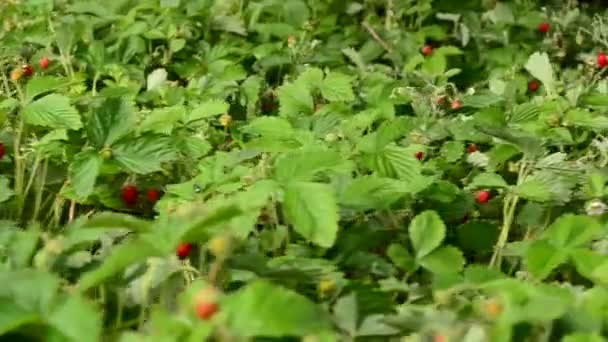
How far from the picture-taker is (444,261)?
153 cm

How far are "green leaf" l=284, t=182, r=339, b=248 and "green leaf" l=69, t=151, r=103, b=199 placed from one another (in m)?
0.39

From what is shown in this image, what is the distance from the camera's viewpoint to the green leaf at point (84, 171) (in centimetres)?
170

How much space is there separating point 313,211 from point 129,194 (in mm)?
514

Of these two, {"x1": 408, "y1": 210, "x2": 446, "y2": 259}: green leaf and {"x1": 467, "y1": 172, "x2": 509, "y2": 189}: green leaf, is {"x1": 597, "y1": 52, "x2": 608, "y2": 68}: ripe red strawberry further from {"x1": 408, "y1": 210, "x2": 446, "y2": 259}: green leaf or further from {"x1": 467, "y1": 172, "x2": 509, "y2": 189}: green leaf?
{"x1": 408, "y1": 210, "x2": 446, "y2": 259}: green leaf

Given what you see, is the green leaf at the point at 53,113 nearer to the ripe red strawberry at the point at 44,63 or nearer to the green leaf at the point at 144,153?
the green leaf at the point at 144,153

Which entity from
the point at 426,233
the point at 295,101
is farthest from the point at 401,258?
the point at 295,101

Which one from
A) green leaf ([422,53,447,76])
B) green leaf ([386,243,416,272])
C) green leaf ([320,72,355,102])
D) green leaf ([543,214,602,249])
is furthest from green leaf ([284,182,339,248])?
green leaf ([422,53,447,76])

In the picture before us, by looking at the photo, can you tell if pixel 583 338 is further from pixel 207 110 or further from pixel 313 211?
pixel 207 110

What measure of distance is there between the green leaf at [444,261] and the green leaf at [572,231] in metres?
0.15

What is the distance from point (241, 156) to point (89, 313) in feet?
2.60

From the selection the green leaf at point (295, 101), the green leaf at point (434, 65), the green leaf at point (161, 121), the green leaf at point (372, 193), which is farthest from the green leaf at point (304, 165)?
the green leaf at point (434, 65)

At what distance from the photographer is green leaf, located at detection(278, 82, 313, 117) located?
7.33 feet

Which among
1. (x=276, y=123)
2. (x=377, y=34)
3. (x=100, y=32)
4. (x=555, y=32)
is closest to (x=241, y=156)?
(x=276, y=123)

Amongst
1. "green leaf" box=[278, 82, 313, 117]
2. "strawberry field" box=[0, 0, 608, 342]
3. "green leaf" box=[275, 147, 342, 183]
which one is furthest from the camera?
"green leaf" box=[278, 82, 313, 117]
